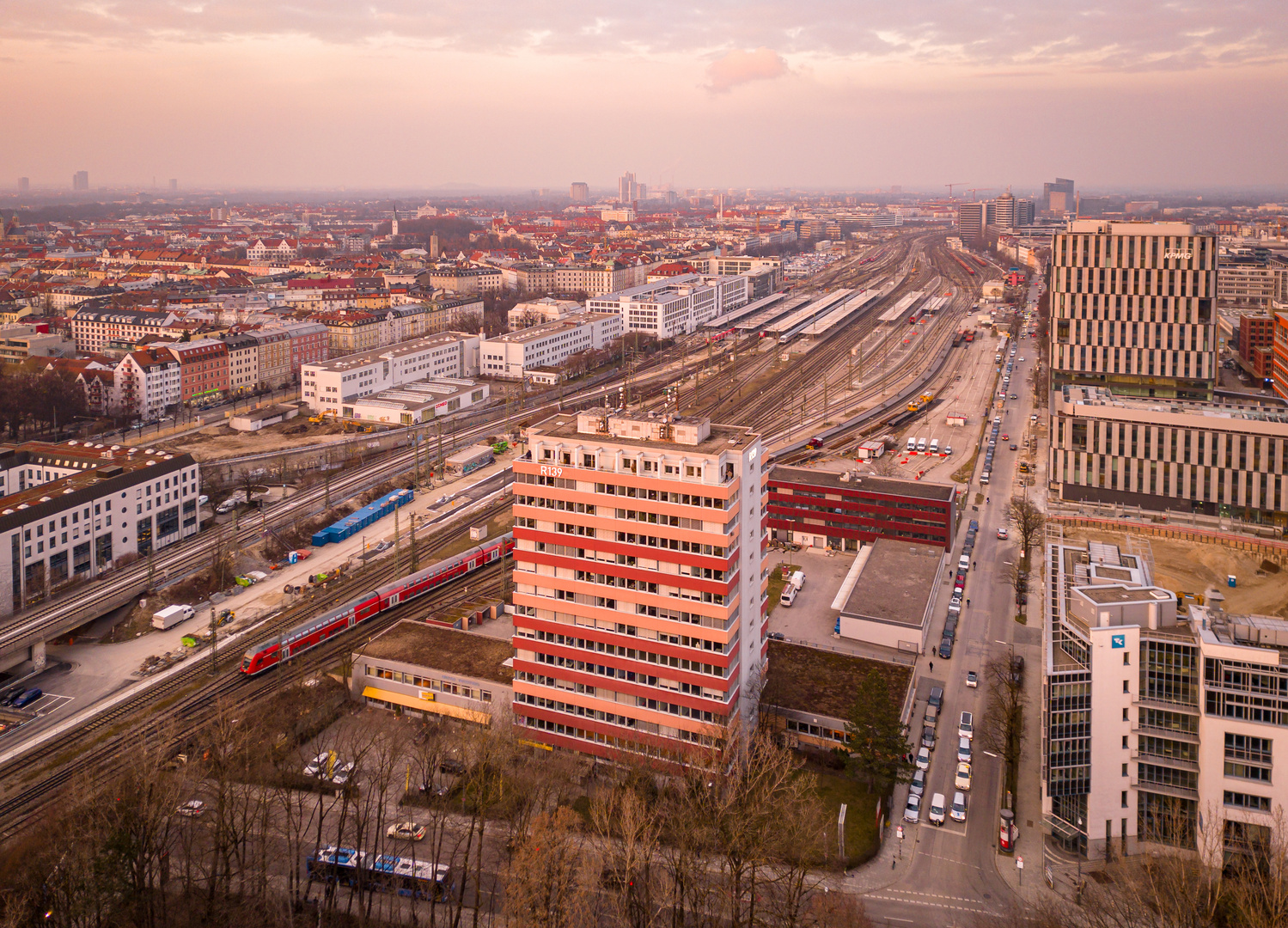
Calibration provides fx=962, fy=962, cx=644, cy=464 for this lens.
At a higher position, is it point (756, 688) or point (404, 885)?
point (756, 688)

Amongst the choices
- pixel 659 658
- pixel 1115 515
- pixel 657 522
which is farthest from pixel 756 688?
pixel 1115 515

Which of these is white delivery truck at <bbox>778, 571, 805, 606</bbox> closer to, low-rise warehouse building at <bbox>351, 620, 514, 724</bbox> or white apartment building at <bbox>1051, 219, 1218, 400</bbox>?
low-rise warehouse building at <bbox>351, 620, 514, 724</bbox>

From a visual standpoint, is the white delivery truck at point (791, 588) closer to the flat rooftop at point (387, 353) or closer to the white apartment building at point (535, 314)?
the flat rooftop at point (387, 353)

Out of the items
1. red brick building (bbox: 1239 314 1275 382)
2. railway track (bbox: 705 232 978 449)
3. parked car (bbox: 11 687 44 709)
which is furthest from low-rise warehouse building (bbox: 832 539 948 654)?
red brick building (bbox: 1239 314 1275 382)

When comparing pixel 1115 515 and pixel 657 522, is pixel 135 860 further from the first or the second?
pixel 1115 515

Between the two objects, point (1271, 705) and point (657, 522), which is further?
point (657, 522)

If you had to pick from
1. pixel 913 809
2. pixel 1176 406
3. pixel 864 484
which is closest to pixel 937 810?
pixel 913 809
